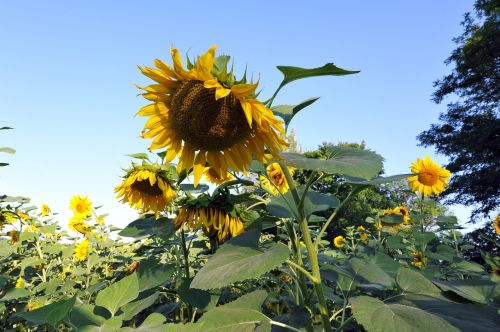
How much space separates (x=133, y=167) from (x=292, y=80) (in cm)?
114

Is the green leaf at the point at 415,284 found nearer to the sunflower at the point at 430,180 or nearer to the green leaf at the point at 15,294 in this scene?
the green leaf at the point at 15,294

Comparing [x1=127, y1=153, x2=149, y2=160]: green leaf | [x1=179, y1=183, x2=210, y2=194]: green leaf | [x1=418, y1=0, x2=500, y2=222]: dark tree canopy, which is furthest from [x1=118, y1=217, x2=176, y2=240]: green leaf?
[x1=418, y1=0, x2=500, y2=222]: dark tree canopy

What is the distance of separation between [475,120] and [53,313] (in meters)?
21.4

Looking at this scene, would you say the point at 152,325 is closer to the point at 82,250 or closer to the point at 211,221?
the point at 211,221

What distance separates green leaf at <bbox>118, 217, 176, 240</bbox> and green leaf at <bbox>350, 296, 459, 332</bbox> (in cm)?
91

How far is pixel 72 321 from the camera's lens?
103 centimetres

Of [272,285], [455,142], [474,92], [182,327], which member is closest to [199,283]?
[182,327]

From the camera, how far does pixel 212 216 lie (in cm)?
163

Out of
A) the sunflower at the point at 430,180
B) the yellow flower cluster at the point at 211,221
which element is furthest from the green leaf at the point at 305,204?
the sunflower at the point at 430,180

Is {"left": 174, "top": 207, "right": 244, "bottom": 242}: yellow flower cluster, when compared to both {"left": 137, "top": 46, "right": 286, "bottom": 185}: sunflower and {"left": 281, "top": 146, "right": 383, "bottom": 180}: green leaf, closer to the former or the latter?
{"left": 137, "top": 46, "right": 286, "bottom": 185}: sunflower

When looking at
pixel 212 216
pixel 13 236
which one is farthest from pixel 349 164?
pixel 13 236

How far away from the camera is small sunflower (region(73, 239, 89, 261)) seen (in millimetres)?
3465

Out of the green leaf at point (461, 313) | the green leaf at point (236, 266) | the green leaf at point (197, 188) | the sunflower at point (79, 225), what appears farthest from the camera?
the sunflower at point (79, 225)

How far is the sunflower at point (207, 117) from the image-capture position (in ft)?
3.52
